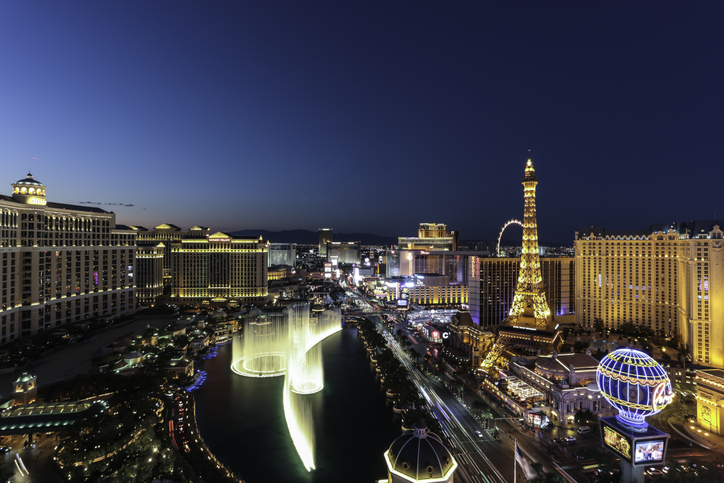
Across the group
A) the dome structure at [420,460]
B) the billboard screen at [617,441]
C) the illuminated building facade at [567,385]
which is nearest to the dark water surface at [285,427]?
the dome structure at [420,460]

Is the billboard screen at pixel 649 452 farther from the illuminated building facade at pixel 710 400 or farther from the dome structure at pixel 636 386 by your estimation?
the illuminated building facade at pixel 710 400

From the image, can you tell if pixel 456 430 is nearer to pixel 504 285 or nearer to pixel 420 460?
pixel 420 460

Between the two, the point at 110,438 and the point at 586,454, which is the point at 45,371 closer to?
the point at 110,438

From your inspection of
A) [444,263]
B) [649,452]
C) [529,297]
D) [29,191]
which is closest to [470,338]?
[529,297]

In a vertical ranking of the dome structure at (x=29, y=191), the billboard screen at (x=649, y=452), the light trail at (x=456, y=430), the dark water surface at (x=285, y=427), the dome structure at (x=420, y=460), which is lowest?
the dark water surface at (x=285, y=427)

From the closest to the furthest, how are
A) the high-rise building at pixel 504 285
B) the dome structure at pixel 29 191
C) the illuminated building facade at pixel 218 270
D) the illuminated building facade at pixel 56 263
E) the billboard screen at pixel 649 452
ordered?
1. the billboard screen at pixel 649 452
2. the illuminated building facade at pixel 56 263
3. the dome structure at pixel 29 191
4. the high-rise building at pixel 504 285
5. the illuminated building facade at pixel 218 270

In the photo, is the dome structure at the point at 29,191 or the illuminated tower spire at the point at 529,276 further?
the illuminated tower spire at the point at 529,276

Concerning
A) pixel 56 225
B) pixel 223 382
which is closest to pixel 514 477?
pixel 223 382

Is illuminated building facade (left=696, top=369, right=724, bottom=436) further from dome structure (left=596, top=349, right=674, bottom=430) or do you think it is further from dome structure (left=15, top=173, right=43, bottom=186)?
dome structure (left=15, top=173, right=43, bottom=186)
